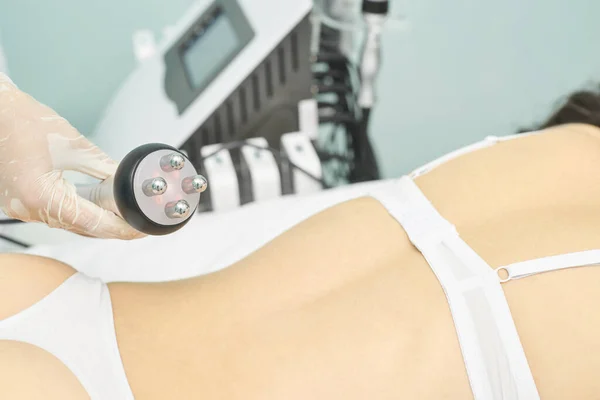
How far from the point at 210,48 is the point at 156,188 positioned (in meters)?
0.62

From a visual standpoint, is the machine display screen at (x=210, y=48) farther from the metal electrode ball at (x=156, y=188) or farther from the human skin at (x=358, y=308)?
the metal electrode ball at (x=156, y=188)

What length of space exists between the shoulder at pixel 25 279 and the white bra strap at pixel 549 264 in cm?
48

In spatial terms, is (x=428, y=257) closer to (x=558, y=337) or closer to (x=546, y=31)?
(x=558, y=337)

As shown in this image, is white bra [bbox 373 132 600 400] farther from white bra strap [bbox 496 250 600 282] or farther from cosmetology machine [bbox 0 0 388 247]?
cosmetology machine [bbox 0 0 388 247]

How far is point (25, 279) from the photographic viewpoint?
1.89 ft

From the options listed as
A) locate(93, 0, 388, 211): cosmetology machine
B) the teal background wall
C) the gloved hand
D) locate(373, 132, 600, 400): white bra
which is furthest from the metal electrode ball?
the teal background wall

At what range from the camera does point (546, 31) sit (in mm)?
1539

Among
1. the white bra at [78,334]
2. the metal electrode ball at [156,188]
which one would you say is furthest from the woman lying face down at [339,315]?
the metal electrode ball at [156,188]

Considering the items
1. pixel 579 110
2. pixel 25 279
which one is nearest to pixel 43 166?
pixel 25 279

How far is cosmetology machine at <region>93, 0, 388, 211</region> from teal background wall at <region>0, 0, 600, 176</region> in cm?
41

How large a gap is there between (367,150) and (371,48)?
9.0 inches

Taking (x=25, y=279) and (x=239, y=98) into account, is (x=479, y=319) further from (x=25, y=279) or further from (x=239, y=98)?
(x=239, y=98)

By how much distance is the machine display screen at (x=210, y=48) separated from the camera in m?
1.01

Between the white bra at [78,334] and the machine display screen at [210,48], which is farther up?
the machine display screen at [210,48]
